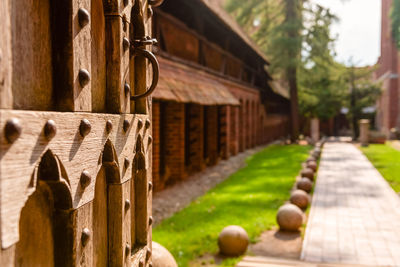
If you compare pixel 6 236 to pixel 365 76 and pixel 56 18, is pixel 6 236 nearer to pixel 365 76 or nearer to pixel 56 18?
pixel 56 18

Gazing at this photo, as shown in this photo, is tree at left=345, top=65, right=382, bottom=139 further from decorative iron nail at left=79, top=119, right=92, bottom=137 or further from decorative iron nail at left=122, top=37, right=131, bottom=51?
decorative iron nail at left=79, top=119, right=92, bottom=137

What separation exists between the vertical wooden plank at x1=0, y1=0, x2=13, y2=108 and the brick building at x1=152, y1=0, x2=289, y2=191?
224 inches

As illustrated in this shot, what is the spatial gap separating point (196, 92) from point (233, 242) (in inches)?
202

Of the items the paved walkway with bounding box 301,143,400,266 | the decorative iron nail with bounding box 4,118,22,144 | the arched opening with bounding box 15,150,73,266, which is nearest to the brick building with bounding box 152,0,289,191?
the paved walkway with bounding box 301,143,400,266

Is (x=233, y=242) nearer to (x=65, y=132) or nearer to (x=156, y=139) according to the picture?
(x=156, y=139)

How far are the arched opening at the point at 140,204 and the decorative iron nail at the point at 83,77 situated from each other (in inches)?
26.6

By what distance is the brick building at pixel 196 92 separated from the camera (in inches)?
348

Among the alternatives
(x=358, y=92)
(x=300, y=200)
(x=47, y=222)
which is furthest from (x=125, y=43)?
(x=358, y=92)

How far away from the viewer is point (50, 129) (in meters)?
1.04

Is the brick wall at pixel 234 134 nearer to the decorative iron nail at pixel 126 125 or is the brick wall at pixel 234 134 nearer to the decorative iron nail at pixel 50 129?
the decorative iron nail at pixel 126 125

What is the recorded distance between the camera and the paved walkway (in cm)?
494

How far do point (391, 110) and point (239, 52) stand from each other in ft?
64.7

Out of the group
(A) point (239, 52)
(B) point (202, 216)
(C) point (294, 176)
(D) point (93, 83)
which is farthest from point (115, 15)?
(A) point (239, 52)

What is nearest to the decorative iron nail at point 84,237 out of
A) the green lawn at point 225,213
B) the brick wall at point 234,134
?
the green lawn at point 225,213
